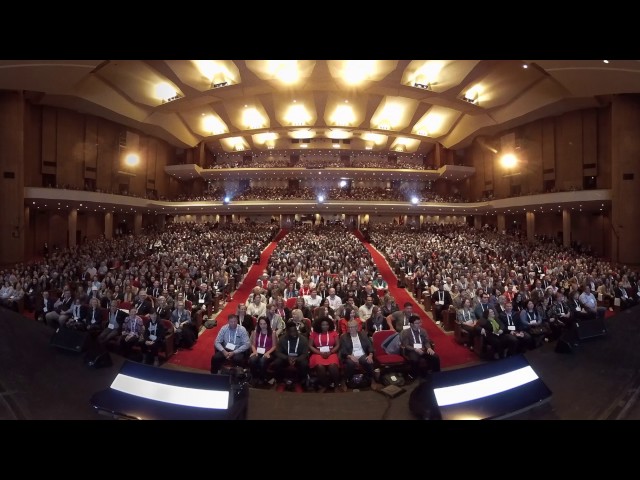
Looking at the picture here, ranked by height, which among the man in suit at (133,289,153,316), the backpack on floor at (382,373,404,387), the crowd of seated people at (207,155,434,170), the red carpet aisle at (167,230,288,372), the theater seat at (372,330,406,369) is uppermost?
the crowd of seated people at (207,155,434,170)

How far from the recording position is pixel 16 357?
4.11 metres

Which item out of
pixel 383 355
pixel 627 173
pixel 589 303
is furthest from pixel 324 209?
pixel 383 355

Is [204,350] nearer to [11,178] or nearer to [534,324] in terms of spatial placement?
[534,324]

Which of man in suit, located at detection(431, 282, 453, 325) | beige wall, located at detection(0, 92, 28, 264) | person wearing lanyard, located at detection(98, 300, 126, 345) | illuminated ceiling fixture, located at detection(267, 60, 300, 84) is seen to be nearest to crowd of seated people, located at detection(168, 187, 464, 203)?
illuminated ceiling fixture, located at detection(267, 60, 300, 84)

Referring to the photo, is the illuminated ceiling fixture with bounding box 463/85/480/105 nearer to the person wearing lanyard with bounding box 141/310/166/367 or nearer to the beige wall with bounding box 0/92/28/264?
the person wearing lanyard with bounding box 141/310/166/367

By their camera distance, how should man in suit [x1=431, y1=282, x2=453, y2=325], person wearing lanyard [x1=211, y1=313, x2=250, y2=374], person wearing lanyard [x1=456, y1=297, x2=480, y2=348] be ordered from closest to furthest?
person wearing lanyard [x1=211, y1=313, x2=250, y2=374] < person wearing lanyard [x1=456, y1=297, x2=480, y2=348] < man in suit [x1=431, y1=282, x2=453, y2=325]

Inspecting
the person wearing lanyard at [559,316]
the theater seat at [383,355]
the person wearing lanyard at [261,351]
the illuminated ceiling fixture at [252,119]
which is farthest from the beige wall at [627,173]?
the illuminated ceiling fixture at [252,119]

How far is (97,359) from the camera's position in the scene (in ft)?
13.0

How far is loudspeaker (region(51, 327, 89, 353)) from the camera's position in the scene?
14.0 feet

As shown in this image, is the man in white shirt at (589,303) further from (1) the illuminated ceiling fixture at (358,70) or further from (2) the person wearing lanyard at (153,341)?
(1) the illuminated ceiling fixture at (358,70)

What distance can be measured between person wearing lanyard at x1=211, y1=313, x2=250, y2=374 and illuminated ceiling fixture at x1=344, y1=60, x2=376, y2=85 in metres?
15.2

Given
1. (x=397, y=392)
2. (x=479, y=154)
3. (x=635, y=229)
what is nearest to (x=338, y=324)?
(x=397, y=392)
